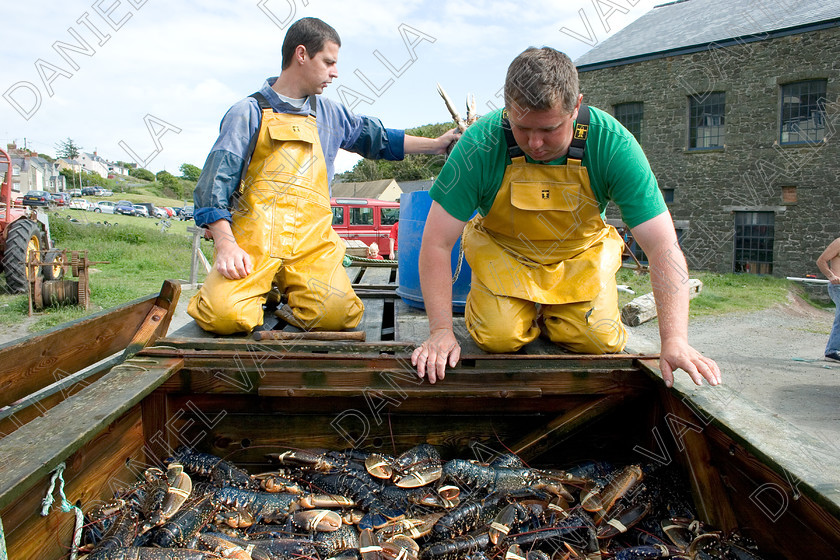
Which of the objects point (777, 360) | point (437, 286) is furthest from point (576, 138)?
point (777, 360)

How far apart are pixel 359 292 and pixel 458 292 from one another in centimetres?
91

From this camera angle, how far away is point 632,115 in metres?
19.8

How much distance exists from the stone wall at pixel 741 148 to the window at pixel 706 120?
0.26 m

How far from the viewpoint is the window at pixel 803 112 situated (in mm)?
16141

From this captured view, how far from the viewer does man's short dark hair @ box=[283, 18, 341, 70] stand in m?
2.82

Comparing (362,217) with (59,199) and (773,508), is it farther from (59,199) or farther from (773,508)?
(59,199)

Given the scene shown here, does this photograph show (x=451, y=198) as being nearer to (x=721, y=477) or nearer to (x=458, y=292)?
(x=458, y=292)

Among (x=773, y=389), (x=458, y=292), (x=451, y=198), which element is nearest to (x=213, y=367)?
(x=451, y=198)

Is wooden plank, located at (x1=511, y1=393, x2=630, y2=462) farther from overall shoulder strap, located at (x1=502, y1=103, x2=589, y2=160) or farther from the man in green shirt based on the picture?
overall shoulder strap, located at (x1=502, y1=103, x2=589, y2=160)

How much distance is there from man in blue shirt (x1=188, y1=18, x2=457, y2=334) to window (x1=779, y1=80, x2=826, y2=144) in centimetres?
1855

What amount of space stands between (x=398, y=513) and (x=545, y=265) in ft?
4.38

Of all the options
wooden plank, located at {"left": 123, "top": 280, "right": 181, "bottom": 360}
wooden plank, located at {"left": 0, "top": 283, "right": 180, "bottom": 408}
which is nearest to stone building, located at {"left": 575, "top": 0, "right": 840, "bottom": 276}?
wooden plank, located at {"left": 123, "top": 280, "right": 181, "bottom": 360}

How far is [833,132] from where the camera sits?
15961 millimetres

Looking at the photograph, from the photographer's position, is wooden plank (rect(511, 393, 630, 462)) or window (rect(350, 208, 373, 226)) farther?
window (rect(350, 208, 373, 226))
